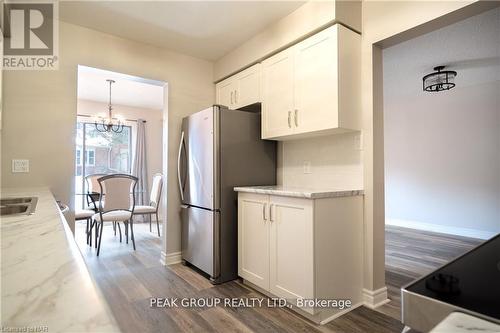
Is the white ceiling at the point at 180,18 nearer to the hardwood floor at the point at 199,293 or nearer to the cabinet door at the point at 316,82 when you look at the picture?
the cabinet door at the point at 316,82

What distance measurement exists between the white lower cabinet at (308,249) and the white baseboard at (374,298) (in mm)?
50

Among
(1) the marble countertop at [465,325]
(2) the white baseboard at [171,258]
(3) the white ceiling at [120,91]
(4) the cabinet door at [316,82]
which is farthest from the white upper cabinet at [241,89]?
(1) the marble countertop at [465,325]

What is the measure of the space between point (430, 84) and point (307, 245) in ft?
11.6

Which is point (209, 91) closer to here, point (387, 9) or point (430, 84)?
point (387, 9)

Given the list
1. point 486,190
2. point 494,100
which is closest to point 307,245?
point 486,190

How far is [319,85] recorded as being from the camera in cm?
223

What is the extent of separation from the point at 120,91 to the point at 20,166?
2.96m

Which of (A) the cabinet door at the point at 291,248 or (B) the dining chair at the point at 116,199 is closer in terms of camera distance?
(A) the cabinet door at the point at 291,248

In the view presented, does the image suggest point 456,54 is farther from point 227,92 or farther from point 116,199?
point 116,199

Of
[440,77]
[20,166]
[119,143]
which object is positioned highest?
[440,77]

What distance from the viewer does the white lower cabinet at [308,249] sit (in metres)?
1.89

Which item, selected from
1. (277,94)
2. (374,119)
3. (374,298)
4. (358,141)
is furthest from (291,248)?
(277,94)

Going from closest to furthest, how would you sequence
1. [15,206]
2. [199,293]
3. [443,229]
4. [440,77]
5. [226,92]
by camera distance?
1. [15,206]
2. [199,293]
3. [226,92]
4. [440,77]
5. [443,229]

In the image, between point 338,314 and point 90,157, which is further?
point 90,157
